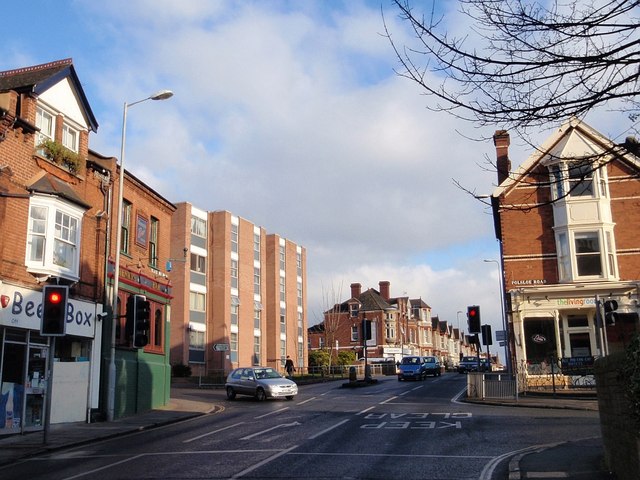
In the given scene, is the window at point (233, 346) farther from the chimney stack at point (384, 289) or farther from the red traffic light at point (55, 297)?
the chimney stack at point (384, 289)

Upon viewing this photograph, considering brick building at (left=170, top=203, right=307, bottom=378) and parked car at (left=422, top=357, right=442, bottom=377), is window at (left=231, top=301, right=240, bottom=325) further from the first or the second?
parked car at (left=422, top=357, right=442, bottom=377)

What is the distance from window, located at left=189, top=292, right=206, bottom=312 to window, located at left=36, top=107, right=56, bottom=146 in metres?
31.6

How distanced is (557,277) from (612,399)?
72.3 ft

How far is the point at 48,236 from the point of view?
18.3 metres

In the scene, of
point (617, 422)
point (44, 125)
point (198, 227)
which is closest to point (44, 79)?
point (44, 125)

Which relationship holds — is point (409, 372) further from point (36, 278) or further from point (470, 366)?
point (36, 278)

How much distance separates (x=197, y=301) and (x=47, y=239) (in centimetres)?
3378

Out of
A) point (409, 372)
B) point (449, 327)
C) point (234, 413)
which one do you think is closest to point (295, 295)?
point (409, 372)

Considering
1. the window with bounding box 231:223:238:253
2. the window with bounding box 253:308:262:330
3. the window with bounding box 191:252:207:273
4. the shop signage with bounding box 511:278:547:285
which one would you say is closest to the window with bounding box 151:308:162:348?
the shop signage with bounding box 511:278:547:285

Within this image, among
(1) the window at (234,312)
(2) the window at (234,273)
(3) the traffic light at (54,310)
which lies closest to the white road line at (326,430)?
(3) the traffic light at (54,310)

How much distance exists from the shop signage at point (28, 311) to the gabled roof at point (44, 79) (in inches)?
232

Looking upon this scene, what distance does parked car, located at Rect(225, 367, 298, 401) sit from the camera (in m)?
28.0

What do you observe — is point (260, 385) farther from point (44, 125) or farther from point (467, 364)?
point (467, 364)

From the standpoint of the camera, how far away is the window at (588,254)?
96.0 feet
